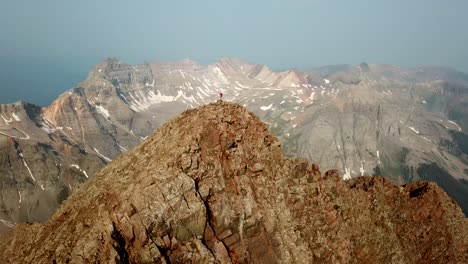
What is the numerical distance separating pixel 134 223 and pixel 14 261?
1573 cm

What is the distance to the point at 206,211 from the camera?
47.5 m

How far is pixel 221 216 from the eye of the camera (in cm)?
4844

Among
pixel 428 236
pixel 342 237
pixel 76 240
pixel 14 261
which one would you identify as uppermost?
pixel 76 240

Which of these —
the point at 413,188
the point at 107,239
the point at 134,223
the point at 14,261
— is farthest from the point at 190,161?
the point at 413,188

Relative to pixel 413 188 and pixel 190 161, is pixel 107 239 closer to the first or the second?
pixel 190 161

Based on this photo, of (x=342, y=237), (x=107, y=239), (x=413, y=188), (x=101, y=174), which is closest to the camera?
(x=107, y=239)

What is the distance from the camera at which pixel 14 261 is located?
46562mm

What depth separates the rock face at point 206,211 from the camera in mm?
43344

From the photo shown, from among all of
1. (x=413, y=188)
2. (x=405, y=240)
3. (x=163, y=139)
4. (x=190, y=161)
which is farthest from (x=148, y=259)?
(x=413, y=188)

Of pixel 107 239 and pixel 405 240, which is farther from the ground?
pixel 107 239

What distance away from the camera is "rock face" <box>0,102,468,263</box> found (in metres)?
43.3

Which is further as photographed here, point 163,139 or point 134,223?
point 163,139

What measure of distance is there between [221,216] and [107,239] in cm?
1346

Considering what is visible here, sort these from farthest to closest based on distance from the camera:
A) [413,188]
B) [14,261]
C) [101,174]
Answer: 1. [413,188]
2. [101,174]
3. [14,261]
